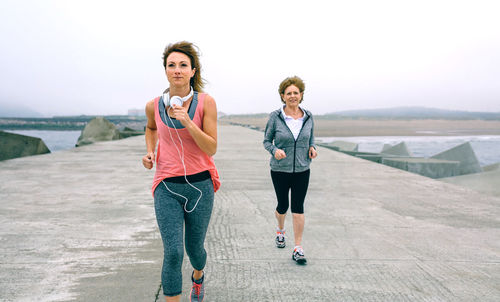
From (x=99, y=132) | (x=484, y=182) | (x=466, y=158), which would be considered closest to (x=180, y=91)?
(x=484, y=182)

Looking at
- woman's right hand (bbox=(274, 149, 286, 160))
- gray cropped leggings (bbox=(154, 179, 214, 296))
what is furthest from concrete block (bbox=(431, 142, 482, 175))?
gray cropped leggings (bbox=(154, 179, 214, 296))

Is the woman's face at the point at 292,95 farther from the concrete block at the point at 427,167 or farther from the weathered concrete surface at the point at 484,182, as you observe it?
the concrete block at the point at 427,167

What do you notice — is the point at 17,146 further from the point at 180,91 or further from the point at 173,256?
the point at 173,256

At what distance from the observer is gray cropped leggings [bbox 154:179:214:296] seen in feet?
6.49

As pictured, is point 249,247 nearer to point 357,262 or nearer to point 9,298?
point 357,262

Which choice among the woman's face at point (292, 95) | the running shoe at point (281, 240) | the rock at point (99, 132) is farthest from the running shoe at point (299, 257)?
the rock at point (99, 132)

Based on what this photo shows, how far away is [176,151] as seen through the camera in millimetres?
2074

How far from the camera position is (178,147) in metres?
2.06

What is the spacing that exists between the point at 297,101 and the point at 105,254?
7.72 feet

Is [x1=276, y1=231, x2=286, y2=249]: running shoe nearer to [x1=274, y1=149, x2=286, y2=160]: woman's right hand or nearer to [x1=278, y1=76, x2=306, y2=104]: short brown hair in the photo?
[x1=274, y1=149, x2=286, y2=160]: woman's right hand

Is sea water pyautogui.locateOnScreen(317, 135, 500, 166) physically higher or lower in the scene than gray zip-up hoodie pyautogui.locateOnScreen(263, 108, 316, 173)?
lower

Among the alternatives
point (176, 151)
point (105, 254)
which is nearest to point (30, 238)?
point (105, 254)

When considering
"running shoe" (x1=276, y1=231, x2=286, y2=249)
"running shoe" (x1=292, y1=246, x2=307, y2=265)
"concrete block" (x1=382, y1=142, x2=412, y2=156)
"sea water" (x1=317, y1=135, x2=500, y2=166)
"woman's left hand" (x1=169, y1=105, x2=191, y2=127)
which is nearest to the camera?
"woman's left hand" (x1=169, y1=105, x2=191, y2=127)

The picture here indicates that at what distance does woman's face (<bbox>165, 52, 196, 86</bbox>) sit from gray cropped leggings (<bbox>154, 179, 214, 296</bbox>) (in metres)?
0.62
